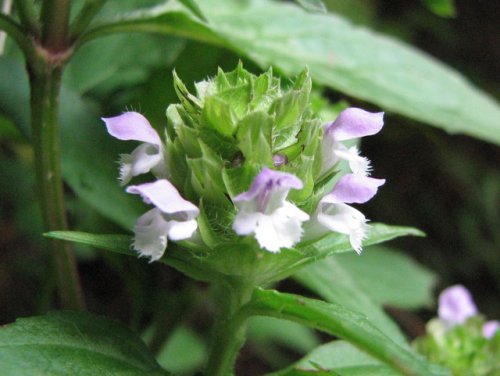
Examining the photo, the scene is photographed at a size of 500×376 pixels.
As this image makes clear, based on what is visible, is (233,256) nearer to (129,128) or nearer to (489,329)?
(129,128)

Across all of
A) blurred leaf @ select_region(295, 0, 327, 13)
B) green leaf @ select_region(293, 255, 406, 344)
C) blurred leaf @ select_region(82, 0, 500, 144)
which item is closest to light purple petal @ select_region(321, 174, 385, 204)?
blurred leaf @ select_region(295, 0, 327, 13)

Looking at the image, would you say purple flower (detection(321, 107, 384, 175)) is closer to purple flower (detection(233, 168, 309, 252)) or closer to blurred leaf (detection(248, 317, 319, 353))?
purple flower (detection(233, 168, 309, 252))

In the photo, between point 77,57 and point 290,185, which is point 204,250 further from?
point 77,57

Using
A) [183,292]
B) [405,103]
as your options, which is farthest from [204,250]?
[405,103]

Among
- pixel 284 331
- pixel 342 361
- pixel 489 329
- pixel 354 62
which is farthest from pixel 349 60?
pixel 284 331

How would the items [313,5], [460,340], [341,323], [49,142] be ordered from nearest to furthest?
1. [341,323]
2. [313,5]
3. [49,142]
4. [460,340]

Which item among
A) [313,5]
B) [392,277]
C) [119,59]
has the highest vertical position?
[313,5]

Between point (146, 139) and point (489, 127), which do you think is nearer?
point (146, 139)
